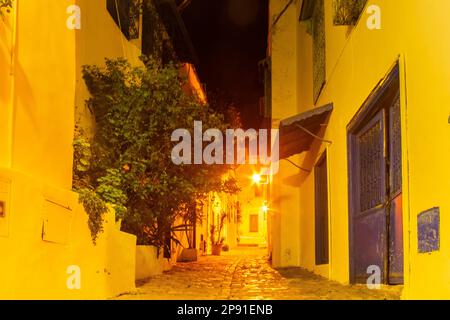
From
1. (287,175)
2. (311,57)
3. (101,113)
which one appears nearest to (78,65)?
(101,113)

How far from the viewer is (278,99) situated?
1686 centimetres

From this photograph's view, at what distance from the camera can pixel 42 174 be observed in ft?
19.4

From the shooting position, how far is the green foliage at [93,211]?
659 cm

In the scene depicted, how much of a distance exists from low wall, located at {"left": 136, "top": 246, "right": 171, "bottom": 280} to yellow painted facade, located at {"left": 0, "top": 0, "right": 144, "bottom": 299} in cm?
258

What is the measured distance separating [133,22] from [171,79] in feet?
11.0

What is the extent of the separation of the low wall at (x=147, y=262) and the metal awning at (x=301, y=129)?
11.0 ft

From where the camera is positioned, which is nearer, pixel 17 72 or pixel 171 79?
pixel 17 72

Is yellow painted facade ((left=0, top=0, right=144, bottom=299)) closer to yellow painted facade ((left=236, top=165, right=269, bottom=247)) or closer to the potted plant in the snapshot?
the potted plant

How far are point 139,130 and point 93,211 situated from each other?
3.35 metres

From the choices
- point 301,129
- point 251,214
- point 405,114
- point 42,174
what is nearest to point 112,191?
point 42,174

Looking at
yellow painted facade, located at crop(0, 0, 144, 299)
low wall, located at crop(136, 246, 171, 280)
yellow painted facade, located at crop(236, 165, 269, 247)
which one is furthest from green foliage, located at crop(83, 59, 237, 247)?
yellow painted facade, located at crop(236, 165, 269, 247)

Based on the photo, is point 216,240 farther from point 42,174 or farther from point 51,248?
point 51,248

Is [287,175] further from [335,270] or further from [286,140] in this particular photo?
[335,270]

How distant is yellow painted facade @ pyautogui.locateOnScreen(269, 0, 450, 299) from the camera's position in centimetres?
464
